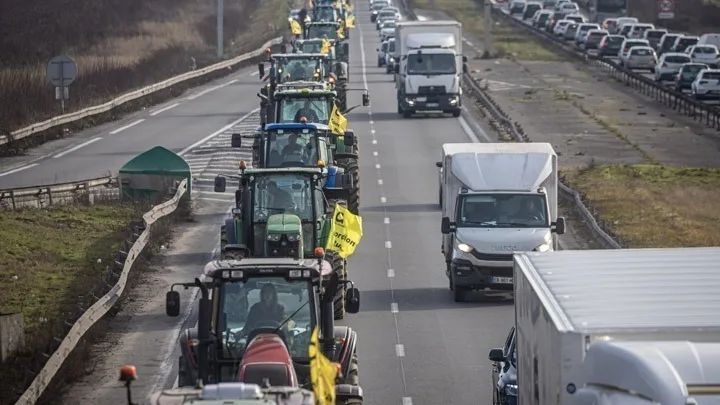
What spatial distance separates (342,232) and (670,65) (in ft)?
165

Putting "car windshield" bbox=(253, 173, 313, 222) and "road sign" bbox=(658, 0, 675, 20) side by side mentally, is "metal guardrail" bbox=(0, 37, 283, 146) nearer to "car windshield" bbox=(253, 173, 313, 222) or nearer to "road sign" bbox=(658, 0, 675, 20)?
"car windshield" bbox=(253, 173, 313, 222)

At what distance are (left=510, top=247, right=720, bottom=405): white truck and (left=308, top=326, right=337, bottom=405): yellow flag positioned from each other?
173cm

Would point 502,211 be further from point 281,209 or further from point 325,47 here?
point 325,47

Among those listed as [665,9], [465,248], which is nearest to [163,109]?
[465,248]

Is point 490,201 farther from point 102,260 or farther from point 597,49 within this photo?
point 597,49

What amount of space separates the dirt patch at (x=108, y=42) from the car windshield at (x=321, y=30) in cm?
747

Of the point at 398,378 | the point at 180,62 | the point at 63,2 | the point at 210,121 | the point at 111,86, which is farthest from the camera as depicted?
the point at 63,2

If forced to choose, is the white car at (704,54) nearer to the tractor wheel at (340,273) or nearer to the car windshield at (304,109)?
the car windshield at (304,109)

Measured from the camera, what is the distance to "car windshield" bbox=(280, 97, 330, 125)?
36.3 meters

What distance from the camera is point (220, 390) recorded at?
33.5ft

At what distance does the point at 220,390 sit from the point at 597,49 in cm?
8074

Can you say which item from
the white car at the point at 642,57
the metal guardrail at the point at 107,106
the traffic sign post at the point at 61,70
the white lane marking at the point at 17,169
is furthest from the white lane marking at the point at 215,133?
the white car at the point at 642,57

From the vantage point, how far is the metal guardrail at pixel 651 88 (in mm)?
55828

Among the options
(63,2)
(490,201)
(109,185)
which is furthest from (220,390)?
(63,2)
